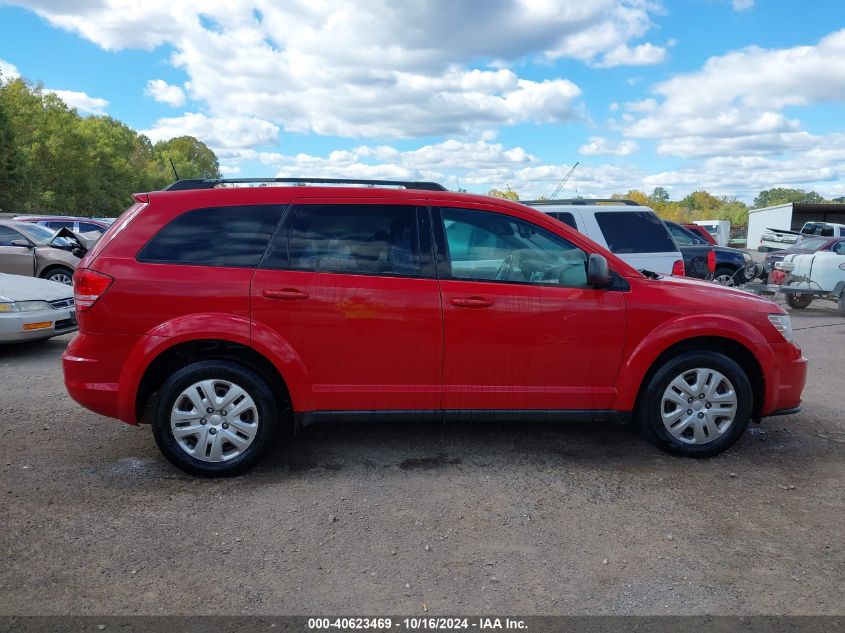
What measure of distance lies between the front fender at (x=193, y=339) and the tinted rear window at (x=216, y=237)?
388mm

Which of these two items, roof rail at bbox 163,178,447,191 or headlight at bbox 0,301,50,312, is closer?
roof rail at bbox 163,178,447,191

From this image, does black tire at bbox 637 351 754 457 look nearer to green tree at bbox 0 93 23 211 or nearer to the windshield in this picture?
the windshield

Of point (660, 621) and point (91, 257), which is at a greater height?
point (91, 257)

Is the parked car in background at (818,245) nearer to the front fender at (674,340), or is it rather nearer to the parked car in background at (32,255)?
the front fender at (674,340)

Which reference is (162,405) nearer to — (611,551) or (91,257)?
(91,257)

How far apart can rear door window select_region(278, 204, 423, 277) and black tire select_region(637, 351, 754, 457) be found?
5.84ft

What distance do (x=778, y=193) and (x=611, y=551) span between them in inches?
6170

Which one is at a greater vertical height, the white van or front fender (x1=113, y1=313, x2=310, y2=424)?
the white van

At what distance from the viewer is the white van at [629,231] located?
8625 millimetres

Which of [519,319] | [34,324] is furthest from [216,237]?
[34,324]

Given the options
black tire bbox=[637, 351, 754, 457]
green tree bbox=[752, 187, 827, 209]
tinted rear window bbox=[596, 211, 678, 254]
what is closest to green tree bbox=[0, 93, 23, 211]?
tinted rear window bbox=[596, 211, 678, 254]

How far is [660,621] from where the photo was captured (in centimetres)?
277

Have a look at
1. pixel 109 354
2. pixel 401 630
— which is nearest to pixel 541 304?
pixel 401 630

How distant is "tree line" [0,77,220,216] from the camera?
39.5m
